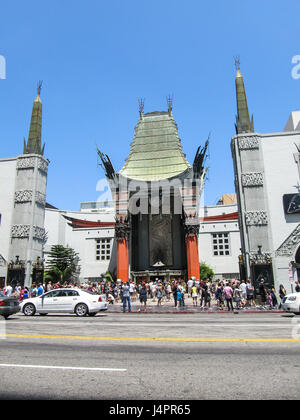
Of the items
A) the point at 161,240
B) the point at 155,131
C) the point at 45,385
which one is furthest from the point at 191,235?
the point at 45,385

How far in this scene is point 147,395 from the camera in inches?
156

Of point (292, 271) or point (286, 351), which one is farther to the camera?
point (292, 271)

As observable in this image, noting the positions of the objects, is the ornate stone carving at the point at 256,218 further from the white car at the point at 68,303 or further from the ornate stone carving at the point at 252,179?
the white car at the point at 68,303

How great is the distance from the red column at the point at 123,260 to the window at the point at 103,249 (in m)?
6.34

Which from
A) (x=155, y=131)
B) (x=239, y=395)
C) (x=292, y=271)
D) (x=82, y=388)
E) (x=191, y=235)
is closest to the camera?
(x=239, y=395)

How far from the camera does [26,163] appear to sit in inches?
1150

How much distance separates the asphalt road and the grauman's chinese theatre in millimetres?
28397

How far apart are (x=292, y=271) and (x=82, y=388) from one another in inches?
865

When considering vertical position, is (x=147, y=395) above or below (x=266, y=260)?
below

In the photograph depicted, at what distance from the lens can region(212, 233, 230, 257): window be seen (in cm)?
4175

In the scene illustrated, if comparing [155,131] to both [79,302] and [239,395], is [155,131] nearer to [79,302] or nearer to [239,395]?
[79,302]

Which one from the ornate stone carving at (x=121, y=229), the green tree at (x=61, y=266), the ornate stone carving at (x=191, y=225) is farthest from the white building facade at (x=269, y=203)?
the green tree at (x=61, y=266)

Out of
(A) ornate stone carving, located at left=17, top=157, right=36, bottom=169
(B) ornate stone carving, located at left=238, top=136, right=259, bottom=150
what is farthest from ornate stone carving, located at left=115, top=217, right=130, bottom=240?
(B) ornate stone carving, located at left=238, top=136, right=259, bottom=150
